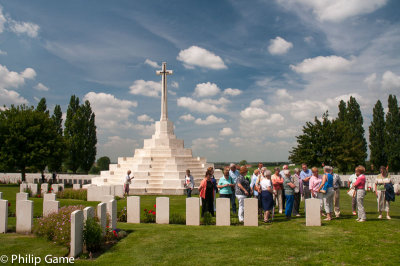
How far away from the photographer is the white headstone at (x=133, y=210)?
11359 millimetres

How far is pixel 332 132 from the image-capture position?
30.1 meters

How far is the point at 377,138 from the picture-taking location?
137 feet

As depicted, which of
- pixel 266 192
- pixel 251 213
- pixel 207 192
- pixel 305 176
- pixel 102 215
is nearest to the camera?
pixel 102 215

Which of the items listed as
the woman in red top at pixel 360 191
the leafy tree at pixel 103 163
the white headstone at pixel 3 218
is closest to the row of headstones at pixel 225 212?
the woman in red top at pixel 360 191

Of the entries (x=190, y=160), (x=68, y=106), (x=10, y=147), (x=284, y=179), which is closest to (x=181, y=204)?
(x=284, y=179)

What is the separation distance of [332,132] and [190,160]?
14613 mm

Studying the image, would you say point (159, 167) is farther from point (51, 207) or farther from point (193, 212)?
point (51, 207)

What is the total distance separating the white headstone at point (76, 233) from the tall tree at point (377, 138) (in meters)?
43.2

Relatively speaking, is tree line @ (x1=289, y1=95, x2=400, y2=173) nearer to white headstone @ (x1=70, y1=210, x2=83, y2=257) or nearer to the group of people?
the group of people

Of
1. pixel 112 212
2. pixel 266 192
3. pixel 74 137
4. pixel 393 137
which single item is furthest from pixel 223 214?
pixel 393 137

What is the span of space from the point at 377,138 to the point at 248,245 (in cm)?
4108

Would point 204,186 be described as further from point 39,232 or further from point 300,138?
point 300,138

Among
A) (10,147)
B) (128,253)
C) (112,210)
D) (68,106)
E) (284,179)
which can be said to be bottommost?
(128,253)

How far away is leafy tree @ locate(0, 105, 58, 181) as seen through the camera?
97.2 ft
